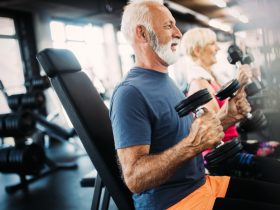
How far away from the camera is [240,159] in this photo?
1.60m

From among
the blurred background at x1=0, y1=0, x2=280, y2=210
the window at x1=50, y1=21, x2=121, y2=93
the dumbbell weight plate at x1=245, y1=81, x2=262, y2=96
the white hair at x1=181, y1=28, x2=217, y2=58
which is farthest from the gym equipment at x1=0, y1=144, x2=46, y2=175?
the window at x1=50, y1=21, x2=121, y2=93

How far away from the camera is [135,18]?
1184 mm

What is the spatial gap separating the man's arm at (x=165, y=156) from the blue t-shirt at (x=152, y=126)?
4cm

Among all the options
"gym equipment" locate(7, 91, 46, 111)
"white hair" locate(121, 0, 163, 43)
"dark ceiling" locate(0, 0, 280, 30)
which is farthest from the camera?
"gym equipment" locate(7, 91, 46, 111)

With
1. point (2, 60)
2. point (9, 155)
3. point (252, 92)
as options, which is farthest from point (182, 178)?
point (2, 60)

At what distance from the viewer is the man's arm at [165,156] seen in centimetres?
91

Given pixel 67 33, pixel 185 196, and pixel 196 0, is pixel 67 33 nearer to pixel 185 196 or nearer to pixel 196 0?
pixel 196 0

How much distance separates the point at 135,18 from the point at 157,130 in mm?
444

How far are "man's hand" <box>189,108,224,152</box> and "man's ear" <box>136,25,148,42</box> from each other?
0.42m

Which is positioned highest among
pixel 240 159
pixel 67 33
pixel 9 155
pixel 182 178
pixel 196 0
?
pixel 196 0

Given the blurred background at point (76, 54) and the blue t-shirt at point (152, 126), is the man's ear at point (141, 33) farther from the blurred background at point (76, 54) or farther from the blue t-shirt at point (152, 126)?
the blurred background at point (76, 54)

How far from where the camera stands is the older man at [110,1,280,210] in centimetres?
95

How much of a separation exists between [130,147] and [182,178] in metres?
0.25

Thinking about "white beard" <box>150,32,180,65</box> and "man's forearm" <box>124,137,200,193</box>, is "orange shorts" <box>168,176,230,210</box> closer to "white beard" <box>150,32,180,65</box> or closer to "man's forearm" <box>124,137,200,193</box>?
"man's forearm" <box>124,137,200,193</box>
